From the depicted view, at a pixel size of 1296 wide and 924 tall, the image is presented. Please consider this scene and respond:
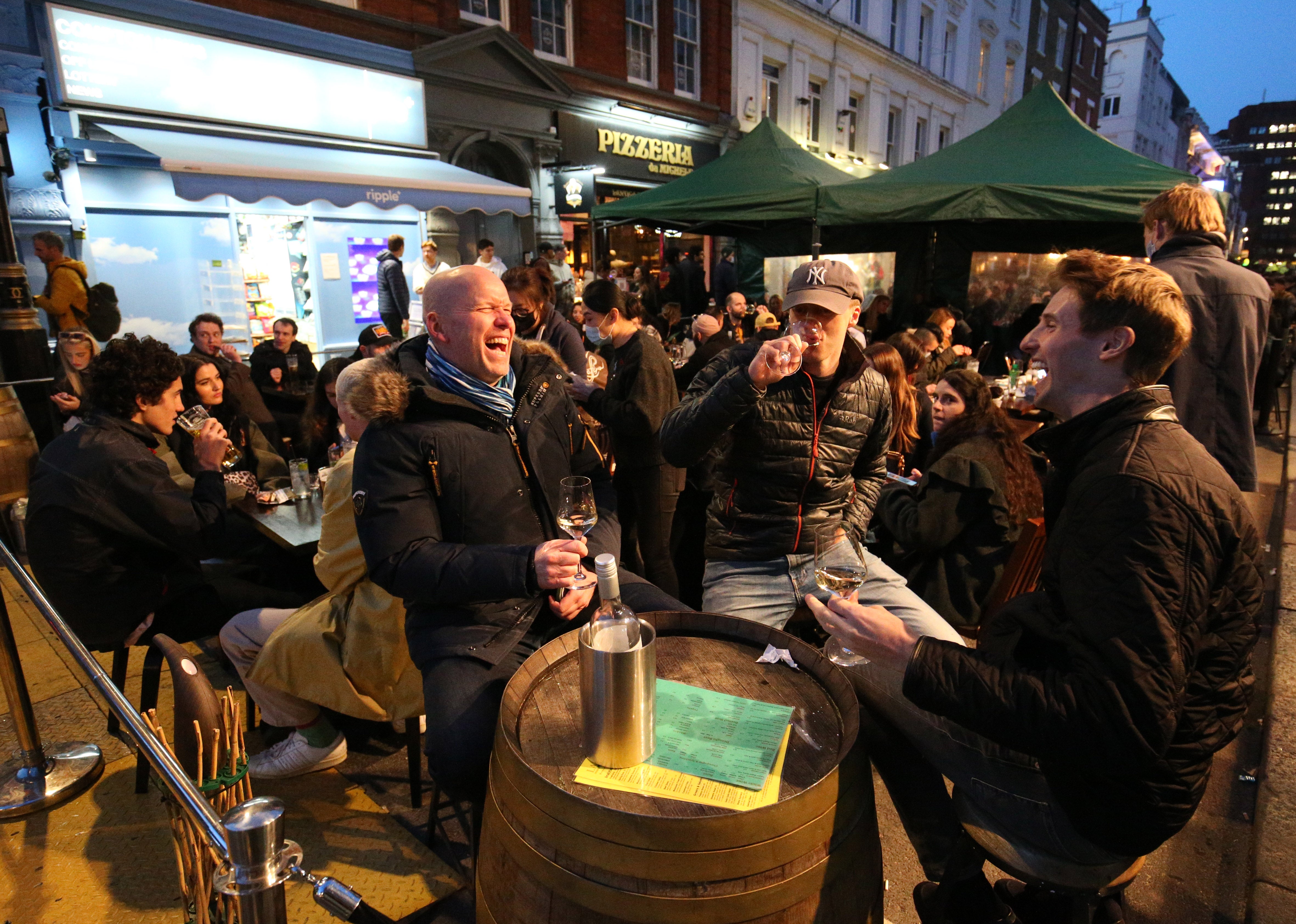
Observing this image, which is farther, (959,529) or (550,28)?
(550,28)

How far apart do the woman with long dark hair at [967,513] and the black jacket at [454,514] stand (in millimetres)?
1493

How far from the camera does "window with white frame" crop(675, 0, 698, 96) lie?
16.2m

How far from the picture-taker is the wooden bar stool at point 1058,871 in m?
1.50

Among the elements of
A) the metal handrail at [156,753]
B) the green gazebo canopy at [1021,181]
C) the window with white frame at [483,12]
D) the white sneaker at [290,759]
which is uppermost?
the window with white frame at [483,12]

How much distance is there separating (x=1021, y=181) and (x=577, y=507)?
20.9 ft

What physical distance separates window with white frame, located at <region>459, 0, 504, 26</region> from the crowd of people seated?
10928mm

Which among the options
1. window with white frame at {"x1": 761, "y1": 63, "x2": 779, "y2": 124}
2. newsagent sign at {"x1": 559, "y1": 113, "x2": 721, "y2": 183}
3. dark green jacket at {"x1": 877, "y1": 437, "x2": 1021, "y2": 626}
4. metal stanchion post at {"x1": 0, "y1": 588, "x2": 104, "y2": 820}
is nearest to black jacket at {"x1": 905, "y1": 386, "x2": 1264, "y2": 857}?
dark green jacket at {"x1": 877, "y1": 437, "x2": 1021, "y2": 626}

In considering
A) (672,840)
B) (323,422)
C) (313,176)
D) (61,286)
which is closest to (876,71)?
(313,176)

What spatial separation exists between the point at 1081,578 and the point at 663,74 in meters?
17.2

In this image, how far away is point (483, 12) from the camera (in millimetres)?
12609

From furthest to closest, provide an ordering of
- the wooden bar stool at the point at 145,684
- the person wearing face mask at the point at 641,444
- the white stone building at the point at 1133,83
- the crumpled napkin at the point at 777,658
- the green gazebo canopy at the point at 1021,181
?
the white stone building at the point at 1133,83, the green gazebo canopy at the point at 1021,181, the person wearing face mask at the point at 641,444, the wooden bar stool at the point at 145,684, the crumpled napkin at the point at 777,658

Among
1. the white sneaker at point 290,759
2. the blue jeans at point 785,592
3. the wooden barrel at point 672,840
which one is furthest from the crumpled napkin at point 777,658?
the white sneaker at point 290,759

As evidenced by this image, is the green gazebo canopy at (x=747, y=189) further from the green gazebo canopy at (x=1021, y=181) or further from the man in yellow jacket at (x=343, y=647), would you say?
the man in yellow jacket at (x=343, y=647)

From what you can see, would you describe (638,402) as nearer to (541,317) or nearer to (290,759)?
(541,317)
